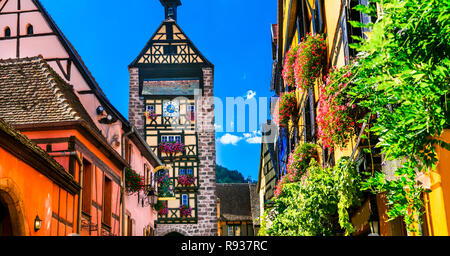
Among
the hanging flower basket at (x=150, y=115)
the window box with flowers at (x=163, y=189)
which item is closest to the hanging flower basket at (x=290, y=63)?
the window box with flowers at (x=163, y=189)

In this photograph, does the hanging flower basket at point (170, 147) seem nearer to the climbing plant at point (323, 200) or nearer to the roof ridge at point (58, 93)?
the roof ridge at point (58, 93)

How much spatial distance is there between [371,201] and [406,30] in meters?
4.55

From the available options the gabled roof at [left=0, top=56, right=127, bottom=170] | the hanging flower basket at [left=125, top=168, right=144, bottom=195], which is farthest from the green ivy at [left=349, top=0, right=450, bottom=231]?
the hanging flower basket at [left=125, top=168, right=144, bottom=195]

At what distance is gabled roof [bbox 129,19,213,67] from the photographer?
98.4 feet

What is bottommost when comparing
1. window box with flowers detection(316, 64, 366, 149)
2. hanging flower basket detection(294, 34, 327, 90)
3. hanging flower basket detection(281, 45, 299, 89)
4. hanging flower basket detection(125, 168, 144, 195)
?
window box with flowers detection(316, 64, 366, 149)

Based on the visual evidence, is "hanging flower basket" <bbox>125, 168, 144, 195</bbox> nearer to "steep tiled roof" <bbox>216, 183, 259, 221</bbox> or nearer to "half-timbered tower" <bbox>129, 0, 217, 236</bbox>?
"half-timbered tower" <bbox>129, 0, 217, 236</bbox>

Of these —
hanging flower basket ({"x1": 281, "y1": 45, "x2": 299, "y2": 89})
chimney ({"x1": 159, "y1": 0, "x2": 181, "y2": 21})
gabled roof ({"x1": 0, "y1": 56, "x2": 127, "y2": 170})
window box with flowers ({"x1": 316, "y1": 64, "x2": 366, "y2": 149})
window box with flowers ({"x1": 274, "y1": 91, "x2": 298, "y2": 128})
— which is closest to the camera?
window box with flowers ({"x1": 316, "y1": 64, "x2": 366, "y2": 149})

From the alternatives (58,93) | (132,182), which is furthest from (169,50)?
(58,93)

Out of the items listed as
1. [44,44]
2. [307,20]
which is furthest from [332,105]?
[44,44]

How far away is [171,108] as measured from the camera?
1170 inches

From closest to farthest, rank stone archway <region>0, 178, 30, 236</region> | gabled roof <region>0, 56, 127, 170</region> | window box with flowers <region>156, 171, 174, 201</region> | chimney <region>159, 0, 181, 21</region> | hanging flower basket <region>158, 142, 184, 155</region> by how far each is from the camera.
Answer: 1. stone archway <region>0, 178, 30, 236</region>
2. gabled roof <region>0, 56, 127, 170</region>
3. window box with flowers <region>156, 171, 174, 201</region>
4. hanging flower basket <region>158, 142, 184, 155</region>
5. chimney <region>159, 0, 181, 21</region>

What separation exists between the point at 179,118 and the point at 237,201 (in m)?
11.8

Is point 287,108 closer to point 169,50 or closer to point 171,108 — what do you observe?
point 171,108
